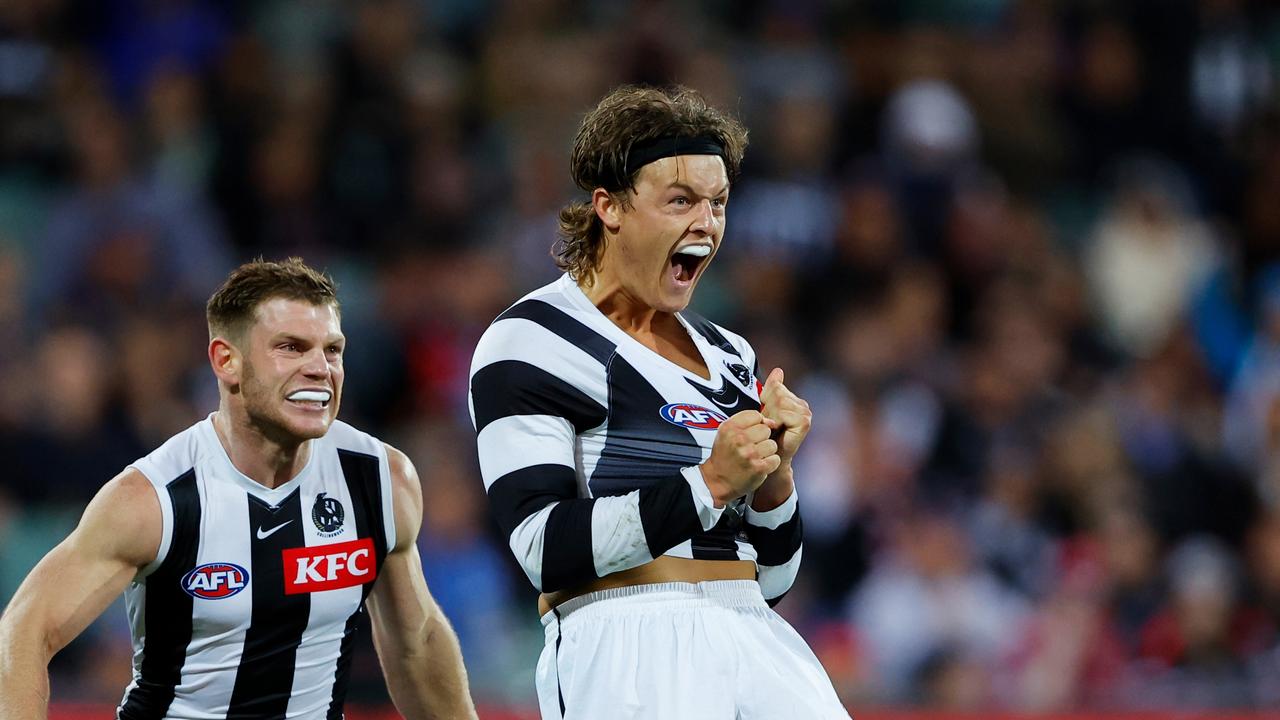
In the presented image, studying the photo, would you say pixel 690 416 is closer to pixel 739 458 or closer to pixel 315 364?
pixel 739 458

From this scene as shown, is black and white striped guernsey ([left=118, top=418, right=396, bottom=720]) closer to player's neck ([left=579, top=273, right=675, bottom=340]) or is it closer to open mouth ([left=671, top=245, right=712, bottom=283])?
player's neck ([left=579, top=273, right=675, bottom=340])

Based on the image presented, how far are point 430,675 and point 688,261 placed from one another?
1297mm

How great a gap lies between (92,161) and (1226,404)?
6219 mm

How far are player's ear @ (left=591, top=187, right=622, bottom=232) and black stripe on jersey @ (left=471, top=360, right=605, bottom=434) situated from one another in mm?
396

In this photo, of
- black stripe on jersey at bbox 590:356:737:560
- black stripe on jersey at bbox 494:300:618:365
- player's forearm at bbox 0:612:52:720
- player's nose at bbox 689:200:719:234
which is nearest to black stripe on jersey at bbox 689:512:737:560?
black stripe on jersey at bbox 590:356:737:560

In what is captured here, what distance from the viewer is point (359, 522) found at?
4270 millimetres

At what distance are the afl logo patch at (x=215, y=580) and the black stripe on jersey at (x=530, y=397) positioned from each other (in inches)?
29.5

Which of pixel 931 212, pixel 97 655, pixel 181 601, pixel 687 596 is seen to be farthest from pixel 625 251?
pixel 931 212

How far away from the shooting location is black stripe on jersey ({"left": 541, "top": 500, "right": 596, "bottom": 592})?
3547mm

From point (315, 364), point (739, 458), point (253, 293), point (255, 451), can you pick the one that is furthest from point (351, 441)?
point (739, 458)

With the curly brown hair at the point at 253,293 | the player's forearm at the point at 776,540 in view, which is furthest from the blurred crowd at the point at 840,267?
the curly brown hair at the point at 253,293

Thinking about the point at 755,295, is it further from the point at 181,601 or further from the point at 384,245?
the point at 181,601

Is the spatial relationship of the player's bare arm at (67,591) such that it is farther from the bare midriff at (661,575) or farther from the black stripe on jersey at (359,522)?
the bare midriff at (661,575)

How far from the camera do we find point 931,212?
377 inches
